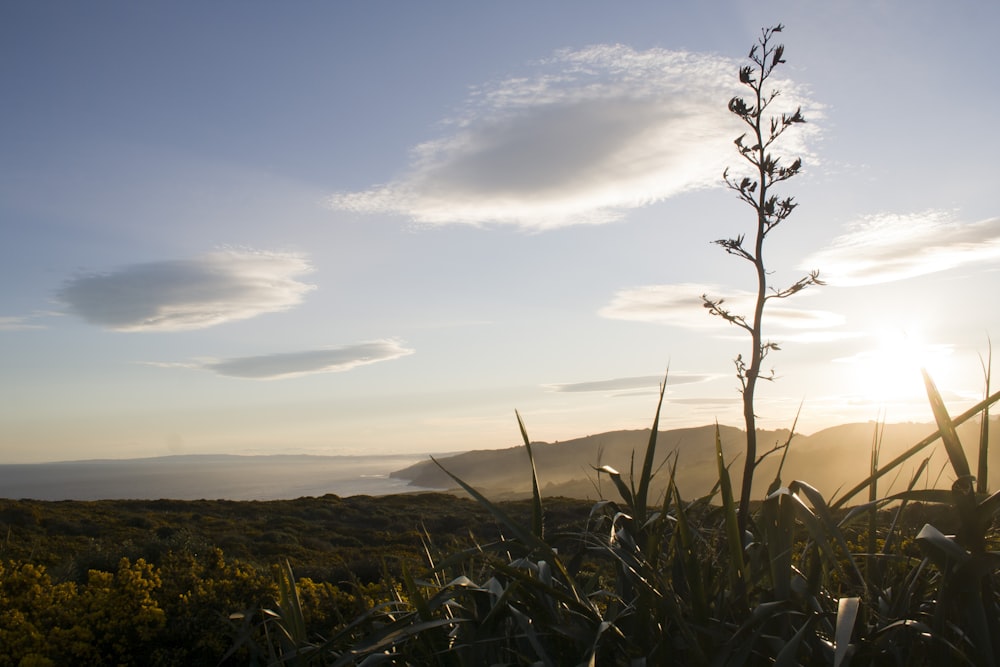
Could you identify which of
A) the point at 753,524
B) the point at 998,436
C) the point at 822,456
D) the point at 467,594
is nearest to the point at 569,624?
the point at 467,594

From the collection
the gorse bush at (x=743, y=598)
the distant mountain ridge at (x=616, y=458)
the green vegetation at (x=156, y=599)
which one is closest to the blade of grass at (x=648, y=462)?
the gorse bush at (x=743, y=598)

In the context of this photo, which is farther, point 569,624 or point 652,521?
point 652,521

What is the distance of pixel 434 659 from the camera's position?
1971 millimetres

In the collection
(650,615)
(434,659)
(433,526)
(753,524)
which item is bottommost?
(433,526)

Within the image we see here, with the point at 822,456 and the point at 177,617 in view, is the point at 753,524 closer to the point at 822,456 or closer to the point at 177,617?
the point at 177,617

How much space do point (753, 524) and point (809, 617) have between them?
0.68m

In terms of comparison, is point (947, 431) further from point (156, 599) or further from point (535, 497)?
point (156, 599)

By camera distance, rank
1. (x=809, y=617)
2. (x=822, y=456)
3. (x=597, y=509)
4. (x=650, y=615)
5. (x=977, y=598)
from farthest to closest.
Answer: (x=822, y=456) → (x=597, y=509) → (x=650, y=615) → (x=809, y=617) → (x=977, y=598)

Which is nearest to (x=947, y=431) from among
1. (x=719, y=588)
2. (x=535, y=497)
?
(x=719, y=588)

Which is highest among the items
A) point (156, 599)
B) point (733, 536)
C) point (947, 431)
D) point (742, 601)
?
point (947, 431)

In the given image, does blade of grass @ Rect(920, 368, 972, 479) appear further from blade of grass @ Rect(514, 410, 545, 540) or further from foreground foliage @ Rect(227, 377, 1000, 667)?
blade of grass @ Rect(514, 410, 545, 540)

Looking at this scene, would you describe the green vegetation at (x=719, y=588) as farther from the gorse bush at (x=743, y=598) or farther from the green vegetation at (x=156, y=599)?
the green vegetation at (x=156, y=599)

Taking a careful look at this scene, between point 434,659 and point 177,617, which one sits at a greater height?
point 434,659

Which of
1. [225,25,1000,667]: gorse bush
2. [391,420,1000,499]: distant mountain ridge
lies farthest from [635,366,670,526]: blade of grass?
[391,420,1000,499]: distant mountain ridge
